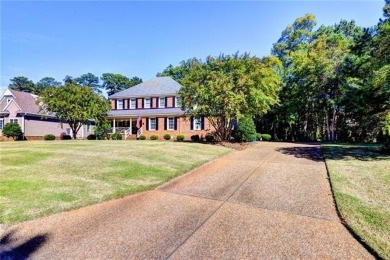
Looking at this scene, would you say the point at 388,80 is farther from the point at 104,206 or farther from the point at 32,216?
the point at 32,216

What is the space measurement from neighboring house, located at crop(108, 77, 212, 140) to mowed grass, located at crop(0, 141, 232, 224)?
44.7 feet

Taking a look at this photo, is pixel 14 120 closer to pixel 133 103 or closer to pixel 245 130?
pixel 133 103

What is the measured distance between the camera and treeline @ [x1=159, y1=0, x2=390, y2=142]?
13.0 meters

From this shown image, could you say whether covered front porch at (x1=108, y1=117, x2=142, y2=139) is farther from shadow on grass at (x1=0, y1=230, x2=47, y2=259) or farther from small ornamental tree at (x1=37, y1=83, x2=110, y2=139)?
shadow on grass at (x1=0, y1=230, x2=47, y2=259)

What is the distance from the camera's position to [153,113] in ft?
87.6

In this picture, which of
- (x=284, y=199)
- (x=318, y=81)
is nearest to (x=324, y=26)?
(x=318, y=81)

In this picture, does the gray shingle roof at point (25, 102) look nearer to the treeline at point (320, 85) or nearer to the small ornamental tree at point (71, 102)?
the small ornamental tree at point (71, 102)

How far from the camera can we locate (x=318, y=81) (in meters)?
23.2

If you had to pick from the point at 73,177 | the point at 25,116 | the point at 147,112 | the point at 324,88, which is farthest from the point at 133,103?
the point at 73,177

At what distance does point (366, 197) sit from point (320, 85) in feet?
Answer: 65.6

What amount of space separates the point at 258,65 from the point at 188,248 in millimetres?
15332

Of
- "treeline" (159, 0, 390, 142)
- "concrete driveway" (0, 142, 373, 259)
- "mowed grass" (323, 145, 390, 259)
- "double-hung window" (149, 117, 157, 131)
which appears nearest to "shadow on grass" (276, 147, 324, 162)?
"mowed grass" (323, 145, 390, 259)

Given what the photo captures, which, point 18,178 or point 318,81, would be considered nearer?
point 18,178

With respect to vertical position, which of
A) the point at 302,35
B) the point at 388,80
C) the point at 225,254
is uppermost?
the point at 302,35
